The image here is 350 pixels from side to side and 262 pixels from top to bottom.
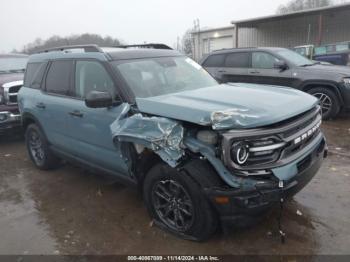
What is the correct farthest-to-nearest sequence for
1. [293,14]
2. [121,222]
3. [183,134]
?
[293,14] < [121,222] < [183,134]

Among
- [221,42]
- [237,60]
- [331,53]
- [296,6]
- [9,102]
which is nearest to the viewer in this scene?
[9,102]

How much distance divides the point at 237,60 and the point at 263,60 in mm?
792

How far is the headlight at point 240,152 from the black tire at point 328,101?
225 inches

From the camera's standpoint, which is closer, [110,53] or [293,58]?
[110,53]

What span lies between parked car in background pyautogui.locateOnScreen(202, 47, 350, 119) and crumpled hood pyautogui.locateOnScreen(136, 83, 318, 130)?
169 inches

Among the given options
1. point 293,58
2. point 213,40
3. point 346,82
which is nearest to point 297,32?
point 213,40

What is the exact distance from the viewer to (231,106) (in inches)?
126

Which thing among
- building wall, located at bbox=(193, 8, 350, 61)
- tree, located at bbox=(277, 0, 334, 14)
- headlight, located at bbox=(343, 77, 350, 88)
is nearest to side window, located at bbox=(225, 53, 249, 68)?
headlight, located at bbox=(343, 77, 350, 88)

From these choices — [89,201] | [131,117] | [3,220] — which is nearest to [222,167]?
[131,117]

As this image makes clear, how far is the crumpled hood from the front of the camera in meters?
2.91

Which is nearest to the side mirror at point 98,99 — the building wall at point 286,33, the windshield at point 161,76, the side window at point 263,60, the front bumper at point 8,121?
the windshield at point 161,76

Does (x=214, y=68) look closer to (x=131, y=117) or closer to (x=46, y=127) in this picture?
(x=46, y=127)

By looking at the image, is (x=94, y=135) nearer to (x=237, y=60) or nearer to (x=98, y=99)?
(x=98, y=99)

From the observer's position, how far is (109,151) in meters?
3.99
